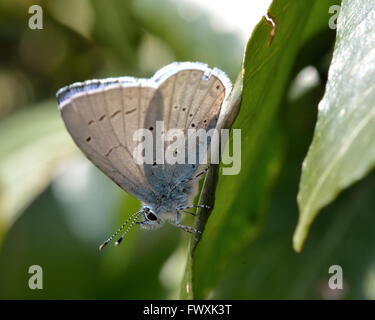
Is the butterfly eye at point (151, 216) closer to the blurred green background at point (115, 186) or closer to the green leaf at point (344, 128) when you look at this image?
the blurred green background at point (115, 186)

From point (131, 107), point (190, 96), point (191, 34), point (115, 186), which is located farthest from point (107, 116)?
point (115, 186)

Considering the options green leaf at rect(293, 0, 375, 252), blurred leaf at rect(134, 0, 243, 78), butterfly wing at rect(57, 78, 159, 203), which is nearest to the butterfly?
butterfly wing at rect(57, 78, 159, 203)

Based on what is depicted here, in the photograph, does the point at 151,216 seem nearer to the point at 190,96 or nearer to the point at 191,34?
the point at 190,96

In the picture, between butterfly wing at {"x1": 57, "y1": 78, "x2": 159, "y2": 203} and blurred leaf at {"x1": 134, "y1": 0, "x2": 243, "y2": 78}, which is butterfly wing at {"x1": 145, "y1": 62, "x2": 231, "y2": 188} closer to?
butterfly wing at {"x1": 57, "y1": 78, "x2": 159, "y2": 203}

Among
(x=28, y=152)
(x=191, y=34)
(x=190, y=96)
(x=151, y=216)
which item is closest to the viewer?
(x=190, y=96)
